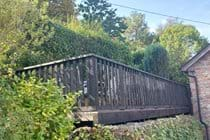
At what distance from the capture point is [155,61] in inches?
796

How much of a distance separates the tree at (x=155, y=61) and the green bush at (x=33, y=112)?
556 inches

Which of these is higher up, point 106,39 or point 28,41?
point 106,39

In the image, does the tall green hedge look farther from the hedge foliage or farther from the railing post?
the hedge foliage

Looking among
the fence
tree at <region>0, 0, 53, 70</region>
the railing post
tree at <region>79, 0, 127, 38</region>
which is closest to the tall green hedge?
tree at <region>0, 0, 53, 70</region>

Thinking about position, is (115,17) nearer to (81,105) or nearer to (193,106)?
(193,106)

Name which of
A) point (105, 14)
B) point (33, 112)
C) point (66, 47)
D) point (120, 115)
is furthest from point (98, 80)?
point (105, 14)

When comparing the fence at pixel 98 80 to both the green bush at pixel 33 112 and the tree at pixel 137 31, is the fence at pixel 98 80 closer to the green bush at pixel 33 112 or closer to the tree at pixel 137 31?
the green bush at pixel 33 112

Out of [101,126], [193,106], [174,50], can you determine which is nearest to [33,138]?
[101,126]

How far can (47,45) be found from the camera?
1115cm

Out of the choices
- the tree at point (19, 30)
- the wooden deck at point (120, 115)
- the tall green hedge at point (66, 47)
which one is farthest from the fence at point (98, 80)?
the tall green hedge at point (66, 47)

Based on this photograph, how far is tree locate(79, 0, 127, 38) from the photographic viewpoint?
3634 cm

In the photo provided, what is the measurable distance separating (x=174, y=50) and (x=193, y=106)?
12663 millimetres

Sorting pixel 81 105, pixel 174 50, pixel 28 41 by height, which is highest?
pixel 174 50

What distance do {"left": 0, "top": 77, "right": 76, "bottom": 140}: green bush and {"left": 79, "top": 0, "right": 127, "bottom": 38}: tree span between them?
3028 centimetres
